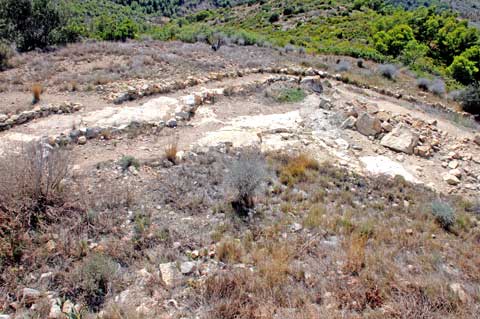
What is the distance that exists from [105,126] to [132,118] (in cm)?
68

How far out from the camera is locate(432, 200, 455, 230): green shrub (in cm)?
478

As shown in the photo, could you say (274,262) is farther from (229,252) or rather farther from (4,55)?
(4,55)

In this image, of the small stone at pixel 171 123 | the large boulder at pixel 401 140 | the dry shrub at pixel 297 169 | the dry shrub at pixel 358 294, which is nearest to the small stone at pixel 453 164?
the large boulder at pixel 401 140

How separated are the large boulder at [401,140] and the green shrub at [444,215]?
2.44 metres

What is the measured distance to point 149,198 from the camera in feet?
15.6

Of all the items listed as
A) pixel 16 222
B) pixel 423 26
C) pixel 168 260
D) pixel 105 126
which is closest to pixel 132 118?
pixel 105 126

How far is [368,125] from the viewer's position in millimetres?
7816

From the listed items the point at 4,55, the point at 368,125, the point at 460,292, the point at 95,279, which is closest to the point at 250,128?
the point at 368,125

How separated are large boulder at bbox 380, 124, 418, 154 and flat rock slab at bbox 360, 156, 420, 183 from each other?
0.58 m

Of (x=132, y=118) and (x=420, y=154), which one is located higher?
(x=132, y=118)

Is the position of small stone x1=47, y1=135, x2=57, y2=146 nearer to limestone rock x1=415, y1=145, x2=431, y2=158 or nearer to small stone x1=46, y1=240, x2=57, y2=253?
small stone x1=46, y1=240, x2=57, y2=253

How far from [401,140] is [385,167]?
4.24ft

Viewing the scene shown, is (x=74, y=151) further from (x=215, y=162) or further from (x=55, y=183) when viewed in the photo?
(x=215, y=162)

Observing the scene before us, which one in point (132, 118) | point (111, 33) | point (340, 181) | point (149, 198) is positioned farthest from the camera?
point (111, 33)
